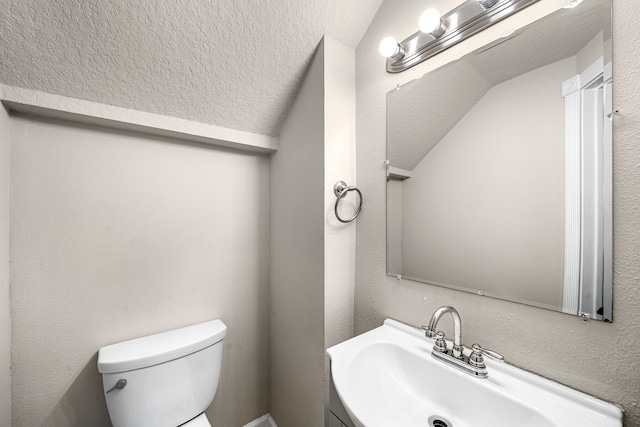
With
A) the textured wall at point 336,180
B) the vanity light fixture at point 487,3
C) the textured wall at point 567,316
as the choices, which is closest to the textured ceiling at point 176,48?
the textured wall at point 336,180

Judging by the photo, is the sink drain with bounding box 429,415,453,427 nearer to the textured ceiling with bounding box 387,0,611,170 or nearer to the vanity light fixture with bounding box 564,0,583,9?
the textured ceiling with bounding box 387,0,611,170

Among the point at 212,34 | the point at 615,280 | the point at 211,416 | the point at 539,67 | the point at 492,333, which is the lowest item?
the point at 211,416

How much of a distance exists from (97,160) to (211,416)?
4.65 ft

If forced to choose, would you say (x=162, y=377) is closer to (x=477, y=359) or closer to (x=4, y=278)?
(x=4, y=278)

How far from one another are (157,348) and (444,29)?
1683 millimetres

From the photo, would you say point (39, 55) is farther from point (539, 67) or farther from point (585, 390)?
point (585, 390)

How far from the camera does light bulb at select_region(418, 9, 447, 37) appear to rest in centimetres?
83

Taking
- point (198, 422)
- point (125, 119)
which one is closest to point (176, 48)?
point (125, 119)

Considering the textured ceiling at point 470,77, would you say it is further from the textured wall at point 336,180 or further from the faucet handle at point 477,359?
the faucet handle at point 477,359

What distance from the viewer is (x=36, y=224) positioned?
3.24 feet

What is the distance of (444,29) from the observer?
2.85 feet

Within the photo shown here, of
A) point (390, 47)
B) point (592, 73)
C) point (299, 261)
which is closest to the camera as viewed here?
point (592, 73)

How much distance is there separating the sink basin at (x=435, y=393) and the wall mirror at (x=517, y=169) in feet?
0.70

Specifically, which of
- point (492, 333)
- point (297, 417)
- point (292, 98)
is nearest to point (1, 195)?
point (292, 98)
